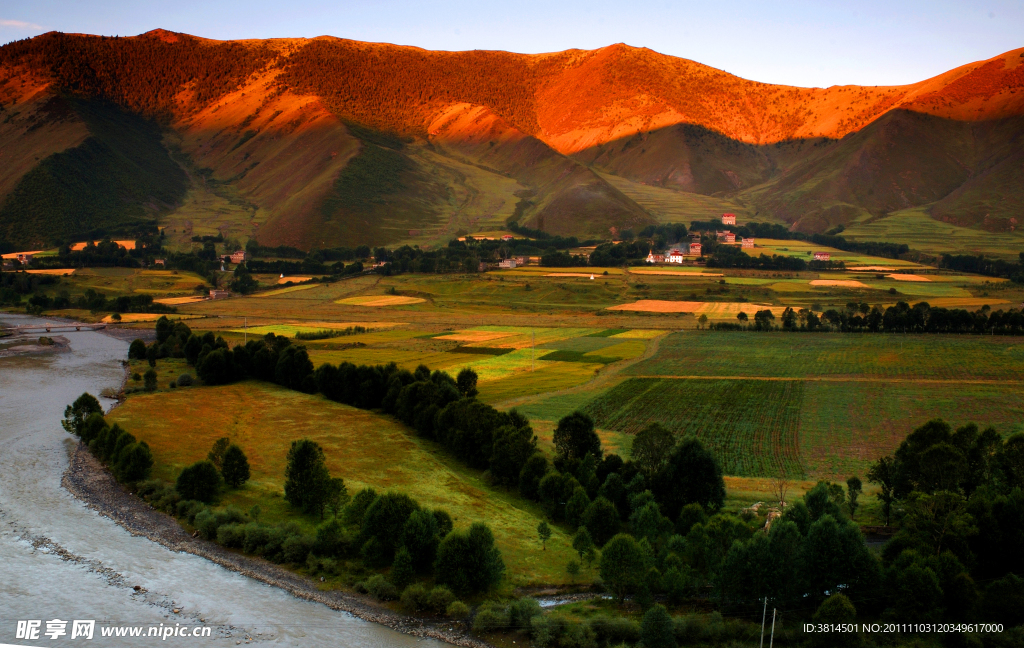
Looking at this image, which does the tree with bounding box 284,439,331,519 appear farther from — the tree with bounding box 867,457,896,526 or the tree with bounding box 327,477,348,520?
the tree with bounding box 867,457,896,526

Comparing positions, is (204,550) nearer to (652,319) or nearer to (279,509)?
(279,509)

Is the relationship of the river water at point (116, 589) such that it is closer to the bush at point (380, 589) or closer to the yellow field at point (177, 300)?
the bush at point (380, 589)

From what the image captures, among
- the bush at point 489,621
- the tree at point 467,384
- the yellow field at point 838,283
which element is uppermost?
the yellow field at point 838,283

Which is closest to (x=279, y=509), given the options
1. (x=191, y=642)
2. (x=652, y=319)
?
(x=191, y=642)

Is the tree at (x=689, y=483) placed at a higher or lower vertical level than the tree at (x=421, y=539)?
higher

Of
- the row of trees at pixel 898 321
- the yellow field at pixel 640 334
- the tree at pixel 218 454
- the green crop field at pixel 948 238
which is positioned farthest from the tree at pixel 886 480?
the green crop field at pixel 948 238

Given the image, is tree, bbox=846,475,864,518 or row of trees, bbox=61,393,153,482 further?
row of trees, bbox=61,393,153,482

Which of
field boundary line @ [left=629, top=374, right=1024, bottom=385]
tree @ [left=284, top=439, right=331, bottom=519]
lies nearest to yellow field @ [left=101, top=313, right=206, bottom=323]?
field boundary line @ [left=629, top=374, right=1024, bottom=385]
